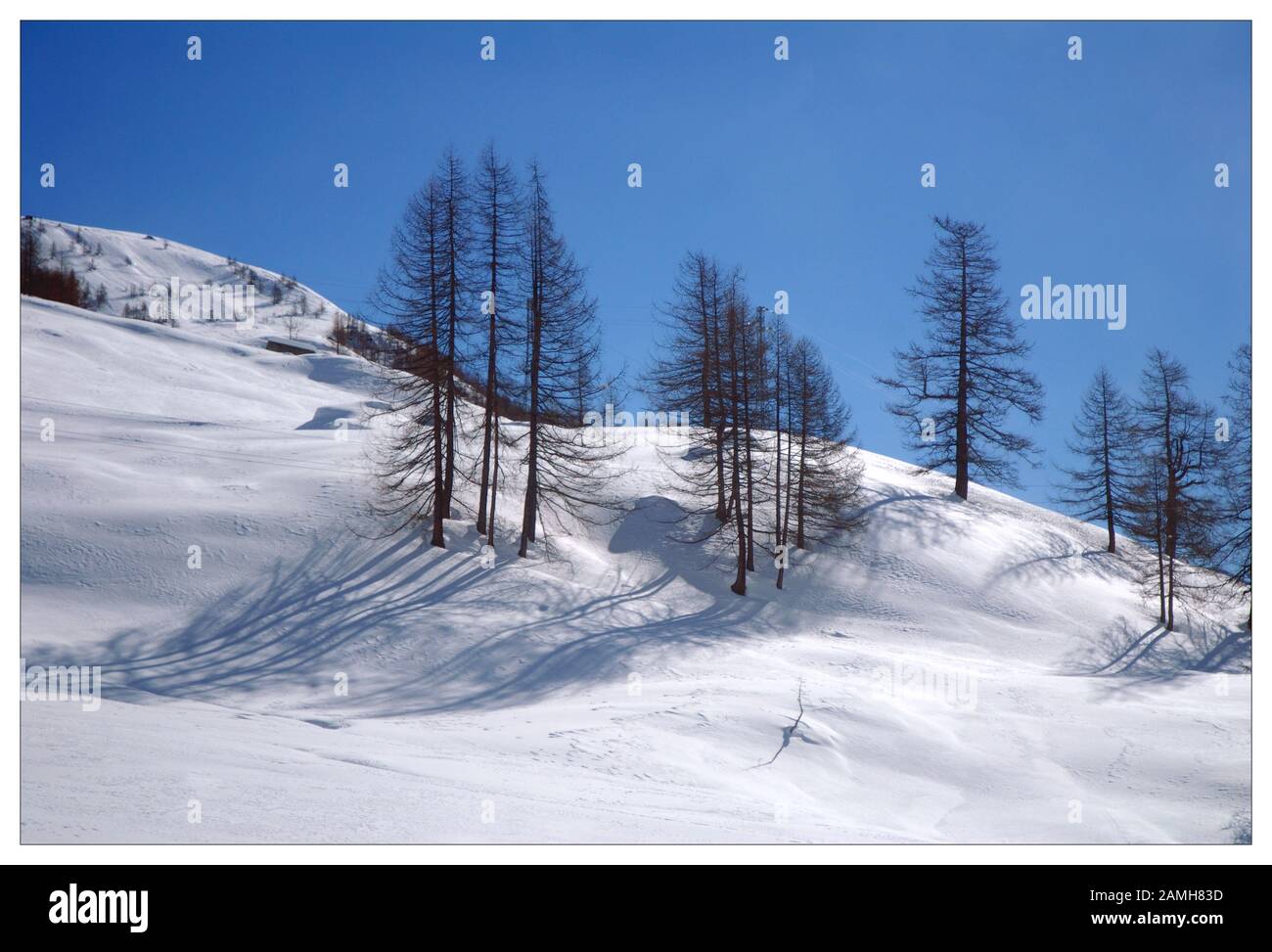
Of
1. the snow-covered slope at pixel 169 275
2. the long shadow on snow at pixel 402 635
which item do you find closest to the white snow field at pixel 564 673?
the long shadow on snow at pixel 402 635

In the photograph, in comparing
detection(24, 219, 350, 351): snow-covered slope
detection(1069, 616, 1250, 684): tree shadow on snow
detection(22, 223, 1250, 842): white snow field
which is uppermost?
detection(24, 219, 350, 351): snow-covered slope

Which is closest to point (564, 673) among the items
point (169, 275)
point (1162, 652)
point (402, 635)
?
point (402, 635)

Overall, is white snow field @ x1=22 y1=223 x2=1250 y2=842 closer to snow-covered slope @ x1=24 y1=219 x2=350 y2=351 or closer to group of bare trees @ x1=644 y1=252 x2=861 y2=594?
group of bare trees @ x1=644 y1=252 x2=861 y2=594

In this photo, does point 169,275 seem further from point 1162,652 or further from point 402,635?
point 1162,652

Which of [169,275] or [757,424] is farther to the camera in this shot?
[169,275]

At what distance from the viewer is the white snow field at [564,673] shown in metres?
9.48

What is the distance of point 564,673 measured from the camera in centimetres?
1838

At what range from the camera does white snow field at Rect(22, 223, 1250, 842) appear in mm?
9484

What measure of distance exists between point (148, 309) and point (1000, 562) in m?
107

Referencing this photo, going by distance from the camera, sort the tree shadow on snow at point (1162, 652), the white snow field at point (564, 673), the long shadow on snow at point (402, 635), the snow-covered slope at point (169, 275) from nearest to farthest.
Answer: the white snow field at point (564, 673) → the long shadow on snow at point (402, 635) → the tree shadow on snow at point (1162, 652) → the snow-covered slope at point (169, 275)

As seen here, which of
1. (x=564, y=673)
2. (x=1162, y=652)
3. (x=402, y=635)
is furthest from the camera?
(x=1162, y=652)

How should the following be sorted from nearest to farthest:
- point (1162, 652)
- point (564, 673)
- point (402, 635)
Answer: point (564, 673) → point (402, 635) → point (1162, 652)

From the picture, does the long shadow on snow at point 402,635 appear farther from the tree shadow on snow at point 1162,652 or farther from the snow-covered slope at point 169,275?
the snow-covered slope at point 169,275

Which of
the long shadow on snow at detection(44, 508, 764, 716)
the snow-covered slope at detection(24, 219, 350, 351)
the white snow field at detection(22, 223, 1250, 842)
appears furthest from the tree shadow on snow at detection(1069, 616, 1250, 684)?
the snow-covered slope at detection(24, 219, 350, 351)
